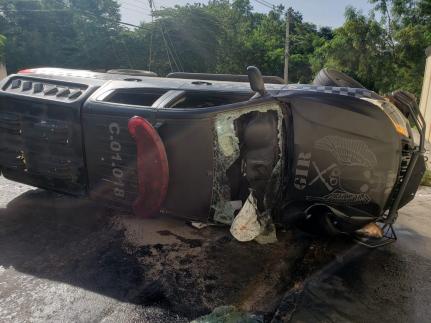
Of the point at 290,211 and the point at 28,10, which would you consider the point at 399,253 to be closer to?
the point at 290,211

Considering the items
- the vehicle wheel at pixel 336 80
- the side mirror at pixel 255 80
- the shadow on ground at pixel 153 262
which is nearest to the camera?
the shadow on ground at pixel 153 262

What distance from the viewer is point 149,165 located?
2.91 m

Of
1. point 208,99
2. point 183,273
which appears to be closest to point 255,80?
point 208,99

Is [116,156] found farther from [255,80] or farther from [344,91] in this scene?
[344,91]

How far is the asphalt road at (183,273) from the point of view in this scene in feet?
7.94

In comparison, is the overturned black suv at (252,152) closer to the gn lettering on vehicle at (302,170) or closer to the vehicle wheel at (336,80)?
the gn lettering on vehicle at (302,170)

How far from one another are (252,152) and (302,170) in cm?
42

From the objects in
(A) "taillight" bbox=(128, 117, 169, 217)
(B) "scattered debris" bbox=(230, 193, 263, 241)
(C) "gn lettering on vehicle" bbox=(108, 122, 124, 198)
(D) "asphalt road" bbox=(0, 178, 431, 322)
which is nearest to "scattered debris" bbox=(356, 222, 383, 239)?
(D) "asphalt road" bbox=(0, 178, 431, 322)

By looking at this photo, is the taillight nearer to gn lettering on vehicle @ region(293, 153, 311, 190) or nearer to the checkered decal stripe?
gn lettering on vehicle @ region(293, 153, 311, 190)

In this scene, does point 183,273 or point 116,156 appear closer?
point 183,273

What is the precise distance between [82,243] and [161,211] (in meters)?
0.76

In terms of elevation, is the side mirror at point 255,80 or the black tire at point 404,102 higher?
the side mirror at point 255,80

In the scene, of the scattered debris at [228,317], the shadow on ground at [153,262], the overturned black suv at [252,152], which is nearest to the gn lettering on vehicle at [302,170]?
the overturned black suv at [252,152]

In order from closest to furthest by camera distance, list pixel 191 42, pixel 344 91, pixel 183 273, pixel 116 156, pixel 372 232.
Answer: pixel 183 273, pixel 344 91, pixel 116 156, pixel 372 232, pixel 191 42
